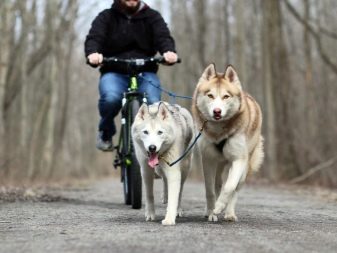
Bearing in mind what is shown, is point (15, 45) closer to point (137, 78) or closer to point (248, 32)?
point (137, 78)

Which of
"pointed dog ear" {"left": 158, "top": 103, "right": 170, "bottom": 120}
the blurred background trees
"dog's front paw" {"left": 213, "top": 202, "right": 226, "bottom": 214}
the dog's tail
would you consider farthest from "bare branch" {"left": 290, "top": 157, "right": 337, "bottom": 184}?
"pointed dog ear" {"left": 158, "top": 103, "right": 170, "bottom": 120}

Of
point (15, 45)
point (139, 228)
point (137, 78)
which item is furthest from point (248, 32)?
point (139, 228)

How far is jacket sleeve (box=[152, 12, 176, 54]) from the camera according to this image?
7971 millimetres

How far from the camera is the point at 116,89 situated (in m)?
7.96

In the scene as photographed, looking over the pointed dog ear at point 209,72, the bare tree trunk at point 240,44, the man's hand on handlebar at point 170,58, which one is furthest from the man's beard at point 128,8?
the bare tree trunk at point 240,44

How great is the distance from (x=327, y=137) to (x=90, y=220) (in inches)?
479

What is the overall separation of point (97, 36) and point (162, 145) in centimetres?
269

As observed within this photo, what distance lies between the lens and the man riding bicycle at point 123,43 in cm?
795

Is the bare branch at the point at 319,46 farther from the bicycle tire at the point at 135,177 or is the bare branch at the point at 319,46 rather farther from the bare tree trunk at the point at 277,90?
the bicycle tire at the point at 135,177

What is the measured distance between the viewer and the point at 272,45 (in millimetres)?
18578

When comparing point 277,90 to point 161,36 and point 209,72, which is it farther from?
point 209,72

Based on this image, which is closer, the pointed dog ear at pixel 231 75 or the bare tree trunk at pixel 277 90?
the pointed dog ear at pixel 231 75

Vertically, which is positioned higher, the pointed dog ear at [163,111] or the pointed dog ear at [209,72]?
the pointed dog ear at [209,72]

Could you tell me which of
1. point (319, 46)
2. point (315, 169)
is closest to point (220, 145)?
point (315, 169)
